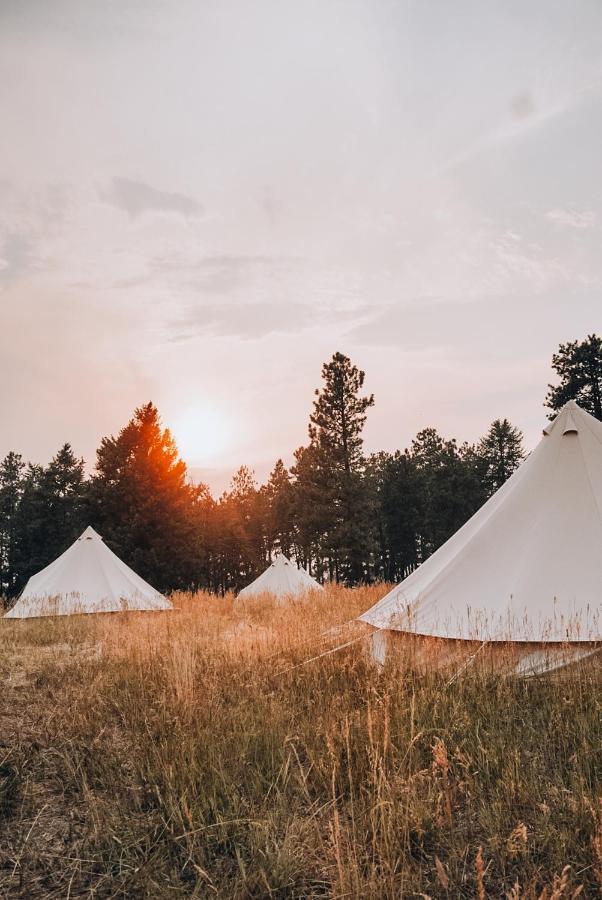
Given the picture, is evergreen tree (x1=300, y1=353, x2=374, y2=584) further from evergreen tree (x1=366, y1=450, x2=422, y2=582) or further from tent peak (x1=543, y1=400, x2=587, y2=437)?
tent peak (x1=543, y1=400, x2=587, y2=437)

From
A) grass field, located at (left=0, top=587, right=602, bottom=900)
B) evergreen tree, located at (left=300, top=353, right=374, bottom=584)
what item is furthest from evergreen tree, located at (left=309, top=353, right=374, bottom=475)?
grass field, located at (left=0, top=587, right=602, bottom=900)

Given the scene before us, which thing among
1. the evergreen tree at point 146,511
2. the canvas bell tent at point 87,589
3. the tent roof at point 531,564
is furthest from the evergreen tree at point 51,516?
the tent roof at point 531,564

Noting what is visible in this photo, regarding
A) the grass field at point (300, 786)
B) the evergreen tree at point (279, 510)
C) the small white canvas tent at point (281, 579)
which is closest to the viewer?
the grass field at point (300, 786)

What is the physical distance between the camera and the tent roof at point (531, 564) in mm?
4535

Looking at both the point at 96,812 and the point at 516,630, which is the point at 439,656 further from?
the point at 96,812

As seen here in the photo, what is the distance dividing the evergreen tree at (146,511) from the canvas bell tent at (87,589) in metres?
12.6

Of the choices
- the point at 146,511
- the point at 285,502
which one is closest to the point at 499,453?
the point at 285,502

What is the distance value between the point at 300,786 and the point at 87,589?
39.9 feet

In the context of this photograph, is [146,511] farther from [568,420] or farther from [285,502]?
[568,420]

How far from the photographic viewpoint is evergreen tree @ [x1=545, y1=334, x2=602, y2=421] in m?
27.2

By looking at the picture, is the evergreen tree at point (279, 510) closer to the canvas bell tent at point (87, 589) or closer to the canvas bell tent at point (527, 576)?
the canvas bell tent at point (87, 589)

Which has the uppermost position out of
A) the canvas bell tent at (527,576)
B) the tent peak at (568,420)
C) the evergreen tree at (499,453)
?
the evergreen tree at (499,453)

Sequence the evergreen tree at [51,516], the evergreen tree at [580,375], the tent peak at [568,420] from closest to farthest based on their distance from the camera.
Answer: the tent peak at [568,420]
the evergreen tree at [580,375]
the evergreen tree at [51,516]

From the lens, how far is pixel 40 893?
1.92m
